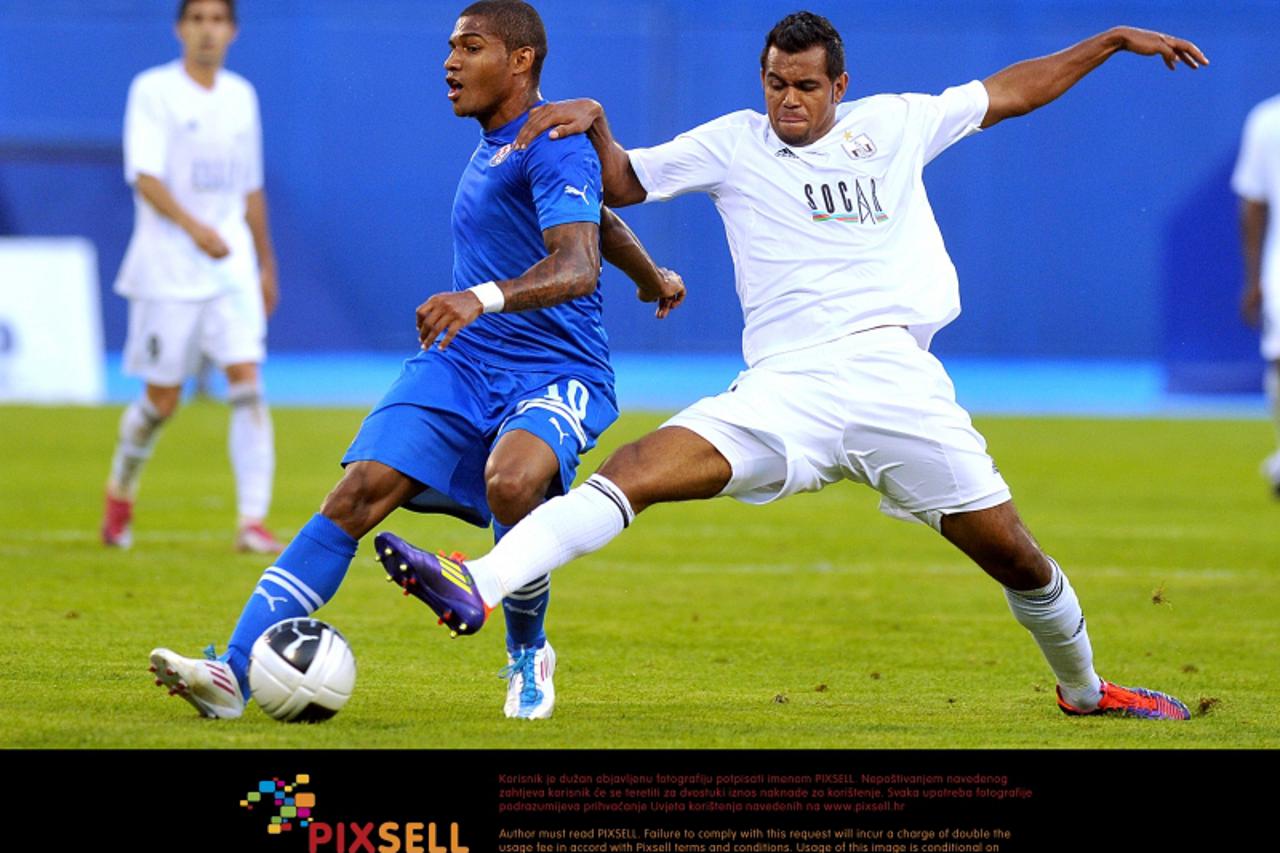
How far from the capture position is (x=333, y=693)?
502 centimetres

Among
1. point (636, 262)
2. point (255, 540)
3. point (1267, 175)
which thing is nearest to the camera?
point (636, 262)

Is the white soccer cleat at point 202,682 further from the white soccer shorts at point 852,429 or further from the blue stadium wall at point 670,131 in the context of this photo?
the blue stadium wall at point 670,131

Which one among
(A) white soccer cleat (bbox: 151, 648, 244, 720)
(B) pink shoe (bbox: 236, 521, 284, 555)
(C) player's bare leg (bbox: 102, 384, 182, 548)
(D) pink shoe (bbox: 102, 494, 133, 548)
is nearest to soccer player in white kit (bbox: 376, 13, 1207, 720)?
(A) white soccer cleat (bbox: 151, 648, 244, 720)

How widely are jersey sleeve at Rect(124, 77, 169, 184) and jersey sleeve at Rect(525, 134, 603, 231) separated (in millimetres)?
4941

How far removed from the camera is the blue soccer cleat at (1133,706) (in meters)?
5.79

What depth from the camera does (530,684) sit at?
559 centimetres

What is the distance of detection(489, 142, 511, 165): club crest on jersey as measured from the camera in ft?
18.4

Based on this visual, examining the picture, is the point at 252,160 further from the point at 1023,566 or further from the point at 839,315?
the point at 1023,566

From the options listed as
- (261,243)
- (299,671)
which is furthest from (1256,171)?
(299,671)

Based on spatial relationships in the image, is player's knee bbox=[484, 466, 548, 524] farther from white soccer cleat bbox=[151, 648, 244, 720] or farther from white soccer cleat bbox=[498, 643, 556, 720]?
white soccer cleat bbox=[151, 648, 244, 720]

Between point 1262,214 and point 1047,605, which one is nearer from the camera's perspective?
point 1047,605

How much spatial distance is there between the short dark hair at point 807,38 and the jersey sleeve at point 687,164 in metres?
0.25

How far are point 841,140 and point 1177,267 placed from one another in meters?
17.7

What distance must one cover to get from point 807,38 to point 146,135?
17.4 ft
